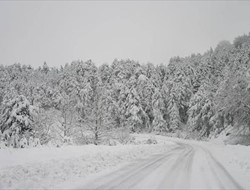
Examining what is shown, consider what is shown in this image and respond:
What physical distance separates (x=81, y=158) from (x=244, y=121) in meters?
28.0

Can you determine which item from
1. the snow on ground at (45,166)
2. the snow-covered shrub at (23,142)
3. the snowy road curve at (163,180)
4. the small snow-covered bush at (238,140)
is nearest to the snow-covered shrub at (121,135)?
the small snow-covered bush at (238,140)

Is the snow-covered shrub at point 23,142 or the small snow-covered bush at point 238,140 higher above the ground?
the snow-covered shrub at point 23,142

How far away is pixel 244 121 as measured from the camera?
35406mm

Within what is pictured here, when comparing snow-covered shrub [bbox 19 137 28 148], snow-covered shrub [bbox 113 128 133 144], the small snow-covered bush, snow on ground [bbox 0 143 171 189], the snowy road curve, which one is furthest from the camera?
snow-covered shrub [bbox 113 128 133 144]

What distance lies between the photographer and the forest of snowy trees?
34.4 meters

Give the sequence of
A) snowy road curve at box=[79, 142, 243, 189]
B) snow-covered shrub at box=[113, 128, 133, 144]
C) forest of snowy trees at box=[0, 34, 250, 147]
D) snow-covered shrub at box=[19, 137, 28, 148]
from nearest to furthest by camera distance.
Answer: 1. snowy road curve at box=[79, 142, 243, 189]
2. snow-covered shrub at box=[19, 137, 28, 148]
3. forest of snowy trees at box=[0, 34, 250, 147]
4. snow-covered shrub at box=[113, 128, 133, 144]

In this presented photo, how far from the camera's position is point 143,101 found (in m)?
66.9

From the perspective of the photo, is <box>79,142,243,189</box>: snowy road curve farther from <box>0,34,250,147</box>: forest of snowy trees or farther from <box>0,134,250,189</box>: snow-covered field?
<box>0,34,250,147</box>: forest of snowy trees

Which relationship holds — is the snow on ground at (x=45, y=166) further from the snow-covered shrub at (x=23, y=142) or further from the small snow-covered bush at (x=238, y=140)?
the small snow-covered bush at (x=238, y=140)

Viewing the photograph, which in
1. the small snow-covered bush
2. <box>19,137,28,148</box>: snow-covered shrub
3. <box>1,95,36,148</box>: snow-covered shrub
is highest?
<box>1,95,36,148</box>: snow-covered shrub

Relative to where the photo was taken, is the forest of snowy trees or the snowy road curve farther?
the forest of snowy trees

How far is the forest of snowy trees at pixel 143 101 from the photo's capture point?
113 ft

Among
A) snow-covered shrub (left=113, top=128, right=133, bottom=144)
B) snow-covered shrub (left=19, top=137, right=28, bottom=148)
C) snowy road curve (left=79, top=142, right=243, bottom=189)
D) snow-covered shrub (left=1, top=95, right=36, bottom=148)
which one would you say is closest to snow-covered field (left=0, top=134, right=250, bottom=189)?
snowy road curve (left=79, top=142, right=243, bottom=189)

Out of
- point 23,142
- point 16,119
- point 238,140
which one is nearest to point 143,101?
point 238,140
